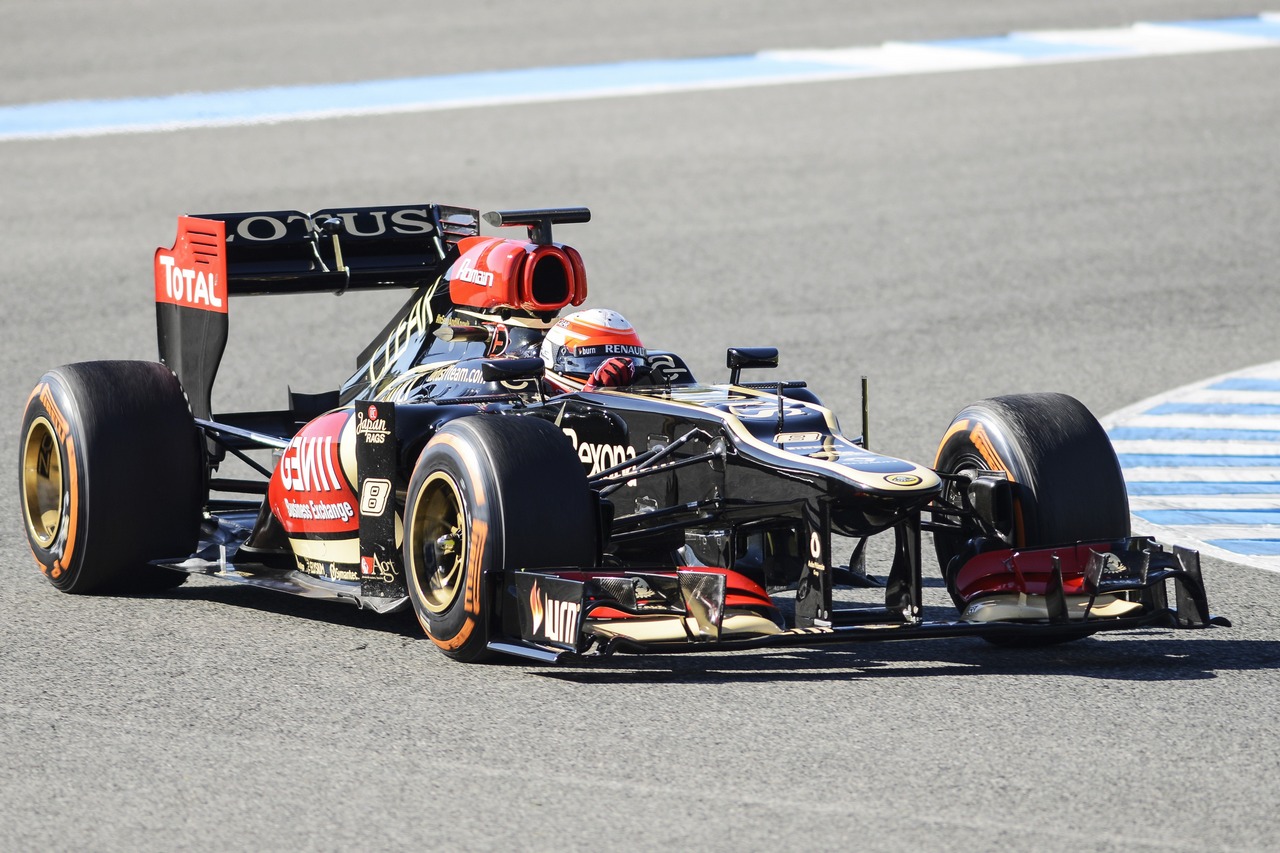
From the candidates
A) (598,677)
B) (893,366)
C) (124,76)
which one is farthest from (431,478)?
(124,76)

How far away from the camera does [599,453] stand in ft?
23.7

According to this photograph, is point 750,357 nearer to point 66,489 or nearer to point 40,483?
point 66,489

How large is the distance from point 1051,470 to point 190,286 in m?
3.99

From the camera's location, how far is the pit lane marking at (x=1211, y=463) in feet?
29.2

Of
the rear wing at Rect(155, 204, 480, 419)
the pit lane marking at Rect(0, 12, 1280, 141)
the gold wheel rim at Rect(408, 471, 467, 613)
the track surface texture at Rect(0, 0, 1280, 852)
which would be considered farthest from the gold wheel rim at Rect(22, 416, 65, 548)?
the pit lane marking at Rect(0, 12, 1280, 141)

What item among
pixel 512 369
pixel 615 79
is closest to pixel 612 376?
pixel 512 369

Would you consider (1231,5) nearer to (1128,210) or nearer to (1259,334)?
(1128,210)

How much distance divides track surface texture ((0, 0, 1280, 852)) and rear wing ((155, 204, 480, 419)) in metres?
1.16

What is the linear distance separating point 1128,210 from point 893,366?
18.9 ft

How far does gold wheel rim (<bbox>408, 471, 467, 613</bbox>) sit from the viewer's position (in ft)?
22.4

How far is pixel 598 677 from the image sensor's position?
654cm

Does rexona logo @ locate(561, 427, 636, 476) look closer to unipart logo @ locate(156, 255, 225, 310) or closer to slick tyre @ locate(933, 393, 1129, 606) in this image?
slick tyre @ locate(933, 393, 1129, 606)

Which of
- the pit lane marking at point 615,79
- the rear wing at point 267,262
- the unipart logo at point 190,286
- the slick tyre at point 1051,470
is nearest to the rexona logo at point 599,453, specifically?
the slick tyre at point 1051,470

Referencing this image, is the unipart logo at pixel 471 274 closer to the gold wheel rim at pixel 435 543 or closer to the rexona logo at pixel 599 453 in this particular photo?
the rexona logo at pixel 599 453
